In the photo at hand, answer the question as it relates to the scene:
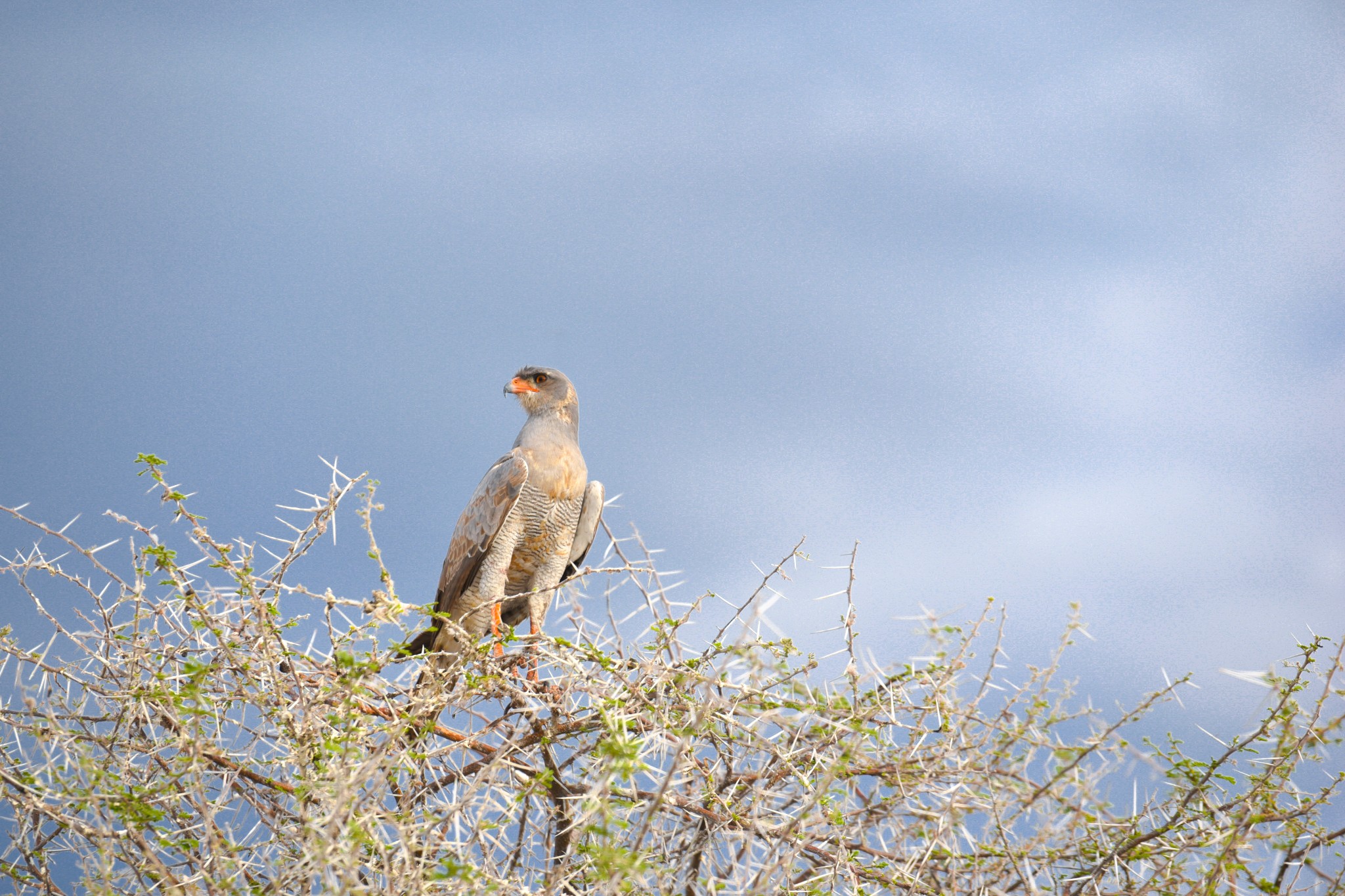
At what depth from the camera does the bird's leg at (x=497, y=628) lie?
12.0ft

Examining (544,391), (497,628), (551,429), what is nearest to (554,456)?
(551,429)

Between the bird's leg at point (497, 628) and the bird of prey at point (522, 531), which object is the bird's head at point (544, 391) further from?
the bird's leg at point (497, 628)

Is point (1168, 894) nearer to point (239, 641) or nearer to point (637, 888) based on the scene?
point (637, 888)

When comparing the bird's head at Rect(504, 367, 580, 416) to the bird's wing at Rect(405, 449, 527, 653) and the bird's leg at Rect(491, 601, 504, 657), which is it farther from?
the bird's leg at Rect(491, 601, 504, 657)

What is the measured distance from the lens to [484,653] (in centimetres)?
302

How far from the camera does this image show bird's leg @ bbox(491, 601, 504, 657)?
12.0 ft

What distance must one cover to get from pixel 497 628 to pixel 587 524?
1.12 m

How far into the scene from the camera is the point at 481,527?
15.9 feet

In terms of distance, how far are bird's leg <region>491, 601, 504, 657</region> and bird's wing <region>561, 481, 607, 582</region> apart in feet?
1.56

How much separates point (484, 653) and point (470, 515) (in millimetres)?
2028

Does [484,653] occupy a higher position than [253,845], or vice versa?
[484,653]

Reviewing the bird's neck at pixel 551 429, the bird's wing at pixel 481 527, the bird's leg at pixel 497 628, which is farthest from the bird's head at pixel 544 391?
the bird's leg at pixel 497 628

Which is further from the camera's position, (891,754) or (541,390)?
(541,390)

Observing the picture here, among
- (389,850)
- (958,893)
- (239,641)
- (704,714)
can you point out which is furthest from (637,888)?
(239,641)
